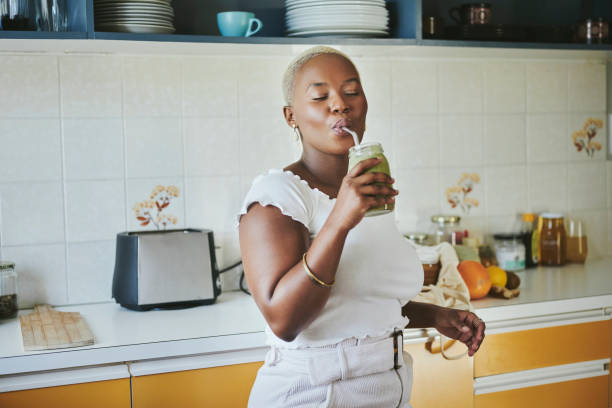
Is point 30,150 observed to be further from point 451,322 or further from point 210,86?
point 451,322

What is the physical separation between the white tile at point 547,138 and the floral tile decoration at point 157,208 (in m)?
1.33

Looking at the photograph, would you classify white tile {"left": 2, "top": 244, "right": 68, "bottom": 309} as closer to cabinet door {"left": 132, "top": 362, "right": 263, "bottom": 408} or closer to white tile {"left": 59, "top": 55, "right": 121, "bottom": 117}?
white tile {"left": 59, "top": 55, "right": 121, "bottom": 117}

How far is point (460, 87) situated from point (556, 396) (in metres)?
1.09

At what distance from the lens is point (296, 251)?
103cm

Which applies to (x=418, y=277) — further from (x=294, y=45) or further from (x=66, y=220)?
(x=66, y=220)

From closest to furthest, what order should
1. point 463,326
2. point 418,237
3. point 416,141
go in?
point 463,326 → point 418,237 → point 416,141

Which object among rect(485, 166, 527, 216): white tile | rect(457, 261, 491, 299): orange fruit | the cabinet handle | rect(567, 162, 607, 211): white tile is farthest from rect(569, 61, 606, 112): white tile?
the cabinet handle

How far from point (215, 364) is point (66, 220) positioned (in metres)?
0.71

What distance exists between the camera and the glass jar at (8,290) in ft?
5.83

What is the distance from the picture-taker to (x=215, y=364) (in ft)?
5.24

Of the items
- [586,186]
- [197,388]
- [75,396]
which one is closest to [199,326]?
[197,388]

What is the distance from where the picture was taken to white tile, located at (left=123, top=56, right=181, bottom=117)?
2.01m

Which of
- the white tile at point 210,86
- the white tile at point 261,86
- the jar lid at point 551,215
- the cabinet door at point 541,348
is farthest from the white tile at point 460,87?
the cabinet door at point 541,348

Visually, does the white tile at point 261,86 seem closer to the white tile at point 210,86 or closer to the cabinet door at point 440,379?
the white tile at point 210,86
